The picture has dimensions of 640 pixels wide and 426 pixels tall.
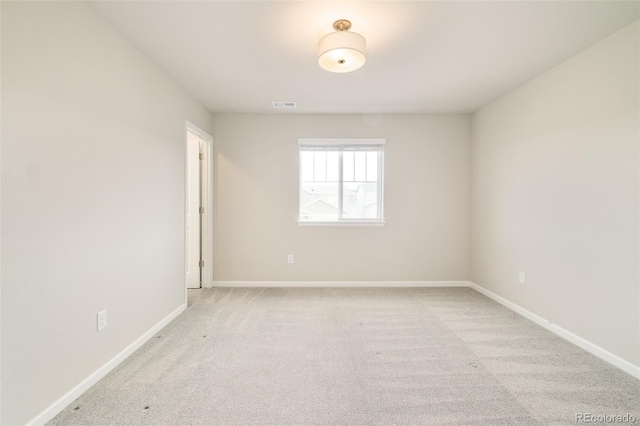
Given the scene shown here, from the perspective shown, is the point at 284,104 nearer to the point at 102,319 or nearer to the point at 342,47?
the point at 342,47

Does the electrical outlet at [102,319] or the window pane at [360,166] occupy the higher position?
the window pane at [360,166]

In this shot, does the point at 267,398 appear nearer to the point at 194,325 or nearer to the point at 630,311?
the point at 194,325

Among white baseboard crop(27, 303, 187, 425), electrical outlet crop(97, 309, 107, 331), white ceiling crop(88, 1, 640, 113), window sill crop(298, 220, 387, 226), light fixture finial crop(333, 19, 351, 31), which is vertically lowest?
white baseboard crop(27, 303, 187, 425)

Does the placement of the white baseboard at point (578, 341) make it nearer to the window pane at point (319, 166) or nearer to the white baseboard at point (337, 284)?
the white baseboard at point (337, 284)

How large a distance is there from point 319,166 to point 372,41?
2127 mm

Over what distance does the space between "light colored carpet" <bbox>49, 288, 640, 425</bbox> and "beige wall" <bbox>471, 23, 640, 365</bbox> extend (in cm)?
36

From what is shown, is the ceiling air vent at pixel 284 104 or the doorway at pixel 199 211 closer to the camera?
the ceiling air vent at pixel 284 104

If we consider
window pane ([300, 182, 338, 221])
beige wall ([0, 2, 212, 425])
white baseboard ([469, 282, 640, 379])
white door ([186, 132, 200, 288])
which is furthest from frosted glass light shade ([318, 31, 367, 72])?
white baseboard ([469, 282, 640, 379])

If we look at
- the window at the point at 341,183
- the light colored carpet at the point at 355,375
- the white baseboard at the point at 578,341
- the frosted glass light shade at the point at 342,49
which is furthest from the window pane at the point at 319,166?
the white baseboard at the point at 578,341

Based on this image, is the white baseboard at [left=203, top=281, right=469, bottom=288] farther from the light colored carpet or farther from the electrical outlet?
the electrical outlet

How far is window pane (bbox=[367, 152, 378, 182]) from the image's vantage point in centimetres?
423

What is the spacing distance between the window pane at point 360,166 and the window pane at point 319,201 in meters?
0.35

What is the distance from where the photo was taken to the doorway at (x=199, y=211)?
3982 mm

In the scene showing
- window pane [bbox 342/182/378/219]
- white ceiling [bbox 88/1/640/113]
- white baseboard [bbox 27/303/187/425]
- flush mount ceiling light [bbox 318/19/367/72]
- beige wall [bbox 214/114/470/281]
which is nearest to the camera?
white baseboard [bbox 27/303/187/425]
